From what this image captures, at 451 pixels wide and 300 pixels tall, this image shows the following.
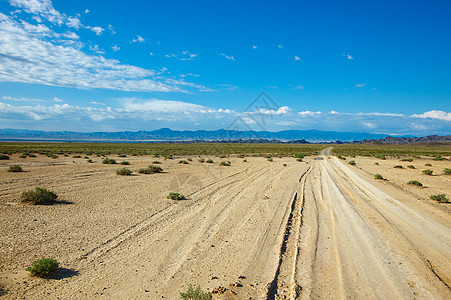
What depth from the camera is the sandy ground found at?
167 inches

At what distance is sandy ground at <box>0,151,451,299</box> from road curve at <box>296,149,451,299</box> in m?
0.03

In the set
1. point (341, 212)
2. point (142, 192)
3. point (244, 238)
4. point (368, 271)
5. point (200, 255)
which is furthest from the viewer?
point (142, 192)

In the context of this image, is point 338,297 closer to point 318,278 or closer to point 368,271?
point 318,278

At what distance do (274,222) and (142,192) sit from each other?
6973mm

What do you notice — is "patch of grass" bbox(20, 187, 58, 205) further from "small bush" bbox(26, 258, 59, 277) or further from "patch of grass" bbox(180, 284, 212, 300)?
"patch of grass" bbox(180, 284, 212, 300)

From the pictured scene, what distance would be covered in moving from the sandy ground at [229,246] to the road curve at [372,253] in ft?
0.09

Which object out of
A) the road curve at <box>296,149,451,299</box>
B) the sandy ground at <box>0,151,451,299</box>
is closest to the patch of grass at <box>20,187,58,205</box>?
the sandy ground at <box>0,151,451,299</box>

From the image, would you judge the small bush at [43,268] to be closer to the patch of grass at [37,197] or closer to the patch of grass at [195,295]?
the patch of grass at [195,295]

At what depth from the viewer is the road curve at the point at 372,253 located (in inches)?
167

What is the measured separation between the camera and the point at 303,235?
6672mm

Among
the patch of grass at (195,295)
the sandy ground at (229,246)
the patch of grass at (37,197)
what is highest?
the patch of grass at (37,197)

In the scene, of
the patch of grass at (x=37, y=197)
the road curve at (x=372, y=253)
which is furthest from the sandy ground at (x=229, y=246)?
the patch of grass at (x=37, y=197)

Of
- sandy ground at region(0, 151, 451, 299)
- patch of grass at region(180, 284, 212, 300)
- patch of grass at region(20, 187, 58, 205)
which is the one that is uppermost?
patch of grass at region(20, 187, 58, 205)

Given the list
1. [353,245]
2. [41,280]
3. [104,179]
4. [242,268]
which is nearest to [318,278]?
[242,268]
